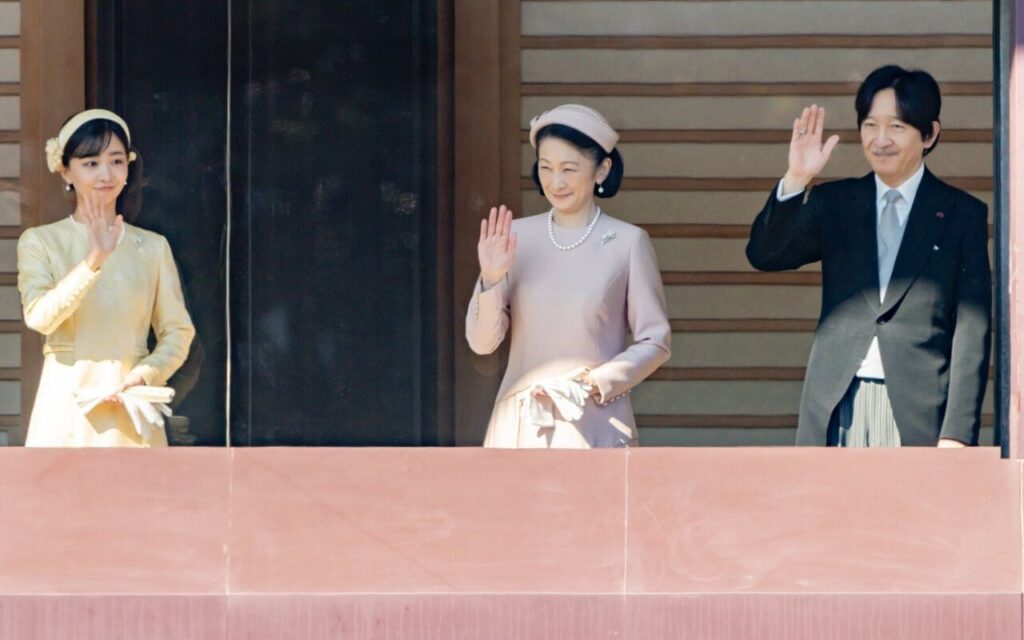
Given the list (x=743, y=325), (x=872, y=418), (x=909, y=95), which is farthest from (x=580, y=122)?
(x=872, y=418)

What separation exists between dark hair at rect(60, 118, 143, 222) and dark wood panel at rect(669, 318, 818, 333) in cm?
190

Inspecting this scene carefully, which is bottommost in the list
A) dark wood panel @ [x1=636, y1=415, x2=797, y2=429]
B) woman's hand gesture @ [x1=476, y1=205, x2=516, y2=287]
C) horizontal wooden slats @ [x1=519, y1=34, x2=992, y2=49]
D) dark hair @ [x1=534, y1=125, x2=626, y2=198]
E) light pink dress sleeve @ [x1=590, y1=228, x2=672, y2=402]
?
dark wood panel @ [x1=636, y1=415, x2=797, y2=429]

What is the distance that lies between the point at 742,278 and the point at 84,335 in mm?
2276

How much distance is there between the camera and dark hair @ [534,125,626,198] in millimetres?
10062

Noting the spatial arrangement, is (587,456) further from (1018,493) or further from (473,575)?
(1018,493)

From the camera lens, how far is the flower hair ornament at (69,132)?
10.1 metres

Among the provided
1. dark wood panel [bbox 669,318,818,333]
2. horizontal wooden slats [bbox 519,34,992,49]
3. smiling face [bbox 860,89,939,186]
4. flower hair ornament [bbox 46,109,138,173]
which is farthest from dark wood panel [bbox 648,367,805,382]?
flower hair ornament [bbox 46,109,138,173]

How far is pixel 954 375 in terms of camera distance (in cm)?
993

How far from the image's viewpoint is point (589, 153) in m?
10.1

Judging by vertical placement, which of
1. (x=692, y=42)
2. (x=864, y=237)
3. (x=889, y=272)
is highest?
(x=692, y=42)

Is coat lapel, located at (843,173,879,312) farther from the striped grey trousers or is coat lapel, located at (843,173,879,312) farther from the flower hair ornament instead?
the flower hair ornament

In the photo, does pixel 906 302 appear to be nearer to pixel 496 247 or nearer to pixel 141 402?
pixel 496 247

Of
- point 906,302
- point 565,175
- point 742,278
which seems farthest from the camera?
point 742,278

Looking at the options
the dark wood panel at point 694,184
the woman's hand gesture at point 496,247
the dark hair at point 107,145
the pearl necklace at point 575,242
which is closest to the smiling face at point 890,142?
the dark wood panel at point 694,184
